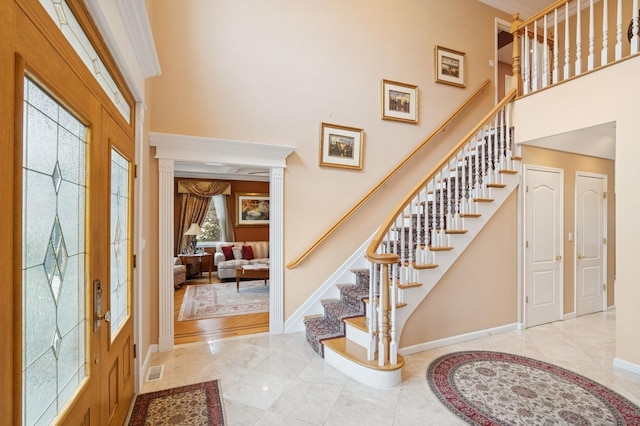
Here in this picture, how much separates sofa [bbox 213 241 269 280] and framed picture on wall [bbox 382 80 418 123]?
4.26 m

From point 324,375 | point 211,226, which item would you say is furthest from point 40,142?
point 211,226

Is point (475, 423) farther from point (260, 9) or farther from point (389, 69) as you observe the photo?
point (260, 9)

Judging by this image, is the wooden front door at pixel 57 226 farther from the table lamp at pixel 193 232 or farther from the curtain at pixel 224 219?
the curtain at pixel 224 219

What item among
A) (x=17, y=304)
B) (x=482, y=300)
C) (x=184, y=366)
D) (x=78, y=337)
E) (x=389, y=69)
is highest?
(x=389, y=69)

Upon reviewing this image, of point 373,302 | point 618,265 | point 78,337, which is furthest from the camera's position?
point 618,265

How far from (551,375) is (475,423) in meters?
1.19

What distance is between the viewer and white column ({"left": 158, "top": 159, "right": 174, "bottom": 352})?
11.0 ft

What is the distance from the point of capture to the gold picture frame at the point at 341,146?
4098mm

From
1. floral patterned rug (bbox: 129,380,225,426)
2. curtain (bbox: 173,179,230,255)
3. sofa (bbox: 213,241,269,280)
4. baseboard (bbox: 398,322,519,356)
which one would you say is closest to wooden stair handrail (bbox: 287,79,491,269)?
baseboard (bbox: 398,322,519,356)

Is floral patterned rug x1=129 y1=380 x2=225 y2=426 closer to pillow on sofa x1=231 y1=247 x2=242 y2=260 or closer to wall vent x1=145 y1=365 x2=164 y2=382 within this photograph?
wall vent x1=145 y1=365 x2=164 y2=382

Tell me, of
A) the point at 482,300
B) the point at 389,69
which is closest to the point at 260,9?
the point at 389,69

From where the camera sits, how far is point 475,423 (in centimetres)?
213

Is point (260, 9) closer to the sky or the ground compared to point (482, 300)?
closer to the sky

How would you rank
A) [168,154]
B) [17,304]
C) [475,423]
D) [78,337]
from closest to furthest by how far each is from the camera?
[17,304]
[78,337]
[475,423]
[168,154]
